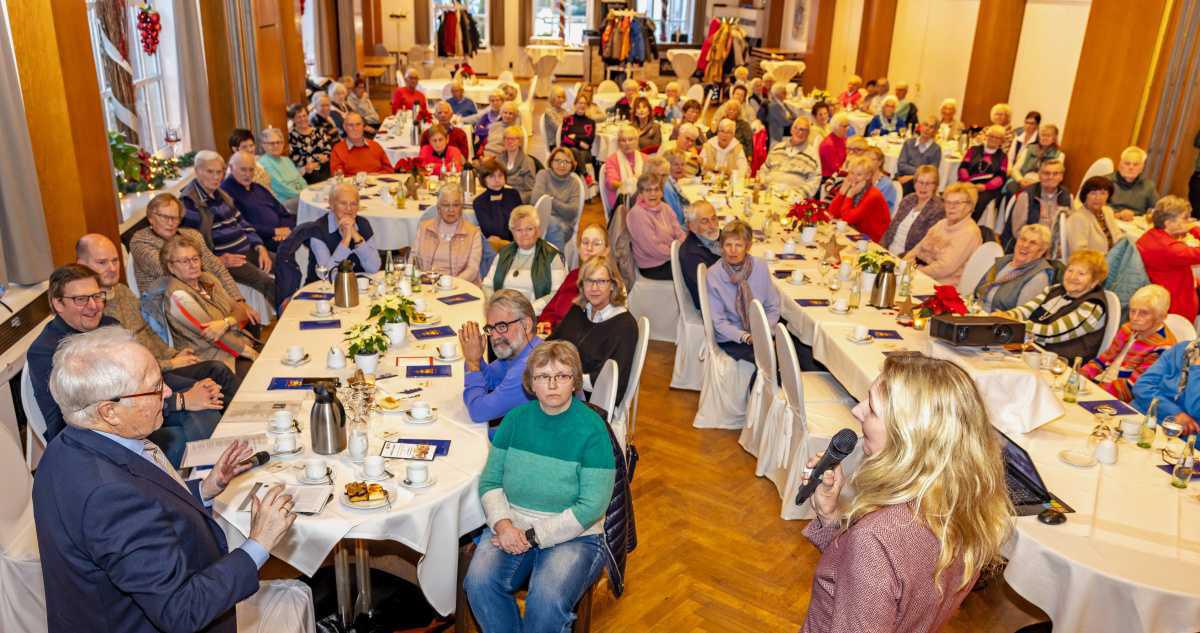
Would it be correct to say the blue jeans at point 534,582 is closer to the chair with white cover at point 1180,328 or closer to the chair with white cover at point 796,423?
the chair with white cover at point 796,423

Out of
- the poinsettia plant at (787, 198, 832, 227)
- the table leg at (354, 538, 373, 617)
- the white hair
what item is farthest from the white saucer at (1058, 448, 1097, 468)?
the poinsettia plant at (787, 198, 832, 227)

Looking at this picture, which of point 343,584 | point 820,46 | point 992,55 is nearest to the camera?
point 343,584

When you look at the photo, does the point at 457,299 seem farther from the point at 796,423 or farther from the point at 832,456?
the point at 832,456

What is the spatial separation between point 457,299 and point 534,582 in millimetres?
2275

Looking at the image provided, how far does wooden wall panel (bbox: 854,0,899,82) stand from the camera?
15.5m

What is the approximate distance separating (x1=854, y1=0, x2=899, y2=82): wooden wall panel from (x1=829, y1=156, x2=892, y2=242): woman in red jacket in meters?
9.39

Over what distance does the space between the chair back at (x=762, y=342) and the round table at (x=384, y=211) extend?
3.04 metres

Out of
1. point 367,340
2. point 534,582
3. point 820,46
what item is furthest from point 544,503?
point 820,46

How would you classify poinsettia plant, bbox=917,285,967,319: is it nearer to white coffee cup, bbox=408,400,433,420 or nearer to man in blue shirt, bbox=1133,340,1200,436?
man in blue shirt, bbox=1133,340,1200,436

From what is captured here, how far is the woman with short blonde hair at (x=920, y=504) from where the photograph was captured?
1919 millimetres

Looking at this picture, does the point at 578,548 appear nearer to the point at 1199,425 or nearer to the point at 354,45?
the point at 1199,425

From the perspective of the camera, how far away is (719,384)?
5.52 meters

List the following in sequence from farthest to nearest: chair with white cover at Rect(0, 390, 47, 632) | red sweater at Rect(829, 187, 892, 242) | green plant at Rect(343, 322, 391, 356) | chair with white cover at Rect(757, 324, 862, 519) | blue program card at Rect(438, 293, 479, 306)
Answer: red sweater at Rect(829, 187, 892, 242)
blue program card at Rect(438, 293, 479, 306)
chair with white cover at Rect(757, 324, 862, 519)
green plant at Rect(343, 322, 391, 356)
chair with white cover at Rect(0, 390, 47, 632)

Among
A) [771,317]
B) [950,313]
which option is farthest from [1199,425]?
[771,317]
